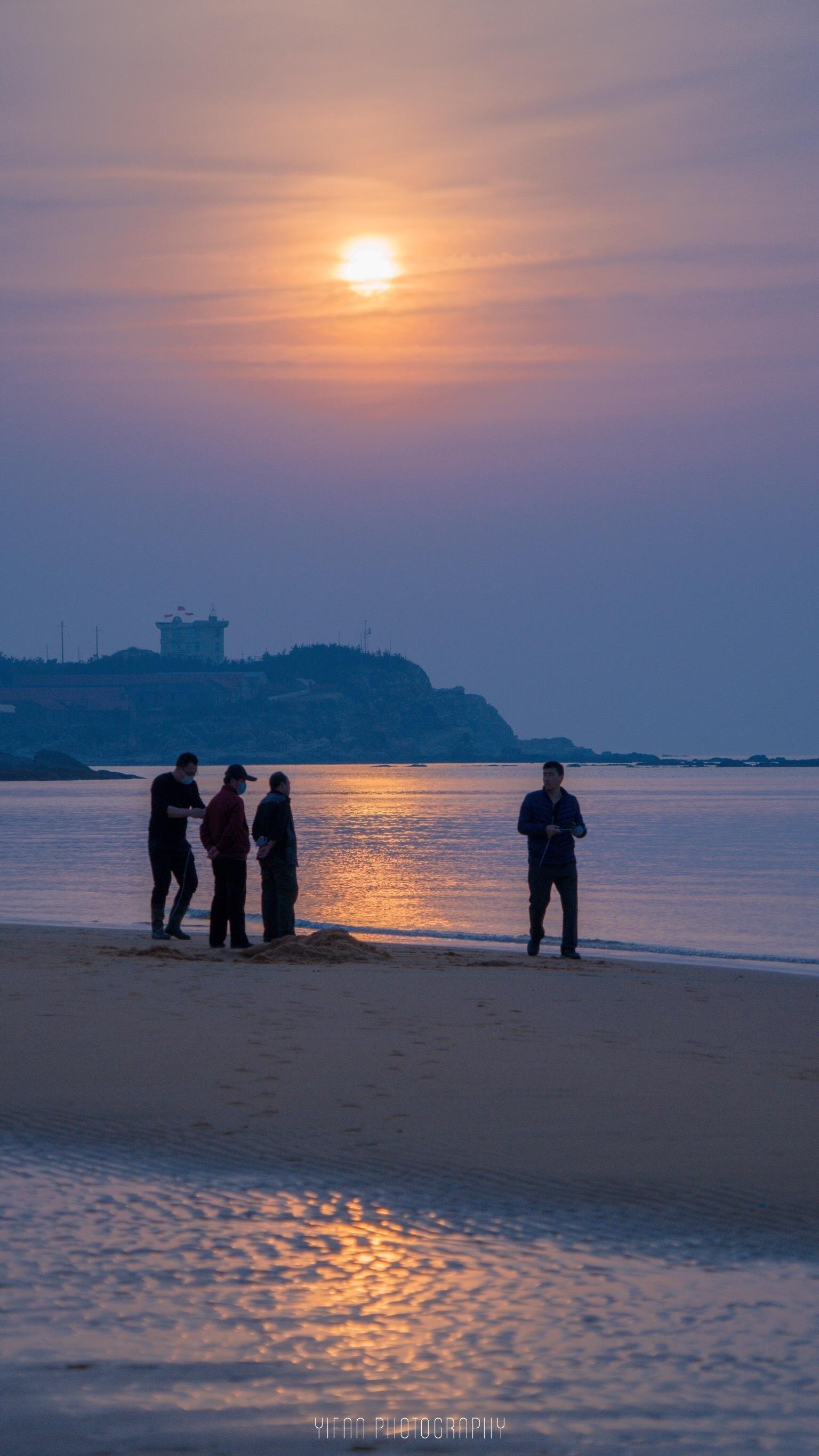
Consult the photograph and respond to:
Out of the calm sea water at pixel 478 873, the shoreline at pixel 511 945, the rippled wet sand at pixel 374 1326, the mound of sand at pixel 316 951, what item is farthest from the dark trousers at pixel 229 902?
the rippled wet sand at pixel 374 1326

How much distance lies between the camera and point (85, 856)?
34.5m

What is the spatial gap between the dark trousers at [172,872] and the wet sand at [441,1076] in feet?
5.42

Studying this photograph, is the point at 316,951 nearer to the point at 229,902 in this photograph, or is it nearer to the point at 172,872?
the point at 229,902

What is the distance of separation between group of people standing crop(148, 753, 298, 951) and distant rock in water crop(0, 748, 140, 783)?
147793 millimetres

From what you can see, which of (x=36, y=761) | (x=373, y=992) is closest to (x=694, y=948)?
(x=373, y=992)

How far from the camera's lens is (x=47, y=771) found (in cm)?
16312

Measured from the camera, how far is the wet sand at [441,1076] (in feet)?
17.2

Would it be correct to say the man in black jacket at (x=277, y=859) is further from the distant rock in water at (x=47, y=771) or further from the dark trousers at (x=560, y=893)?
the distant rock in water at (x=47, y=771)

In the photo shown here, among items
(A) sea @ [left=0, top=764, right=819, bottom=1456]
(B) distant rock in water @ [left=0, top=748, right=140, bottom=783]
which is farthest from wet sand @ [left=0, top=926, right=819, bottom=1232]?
(B) distant rock in water @ [left=0, top=748, right=140, bottom=783]

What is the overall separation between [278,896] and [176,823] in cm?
111

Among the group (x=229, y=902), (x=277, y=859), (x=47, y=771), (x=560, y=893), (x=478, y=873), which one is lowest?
(x=478, y=873)

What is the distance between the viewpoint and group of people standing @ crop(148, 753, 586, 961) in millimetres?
11797

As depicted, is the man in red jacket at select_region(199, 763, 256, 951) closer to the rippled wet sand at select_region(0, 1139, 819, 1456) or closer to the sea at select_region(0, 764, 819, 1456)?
the sea at select_region(0, 764, 819, 1456)

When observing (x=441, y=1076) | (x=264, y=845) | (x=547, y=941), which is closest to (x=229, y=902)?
(x=264, y=845)
